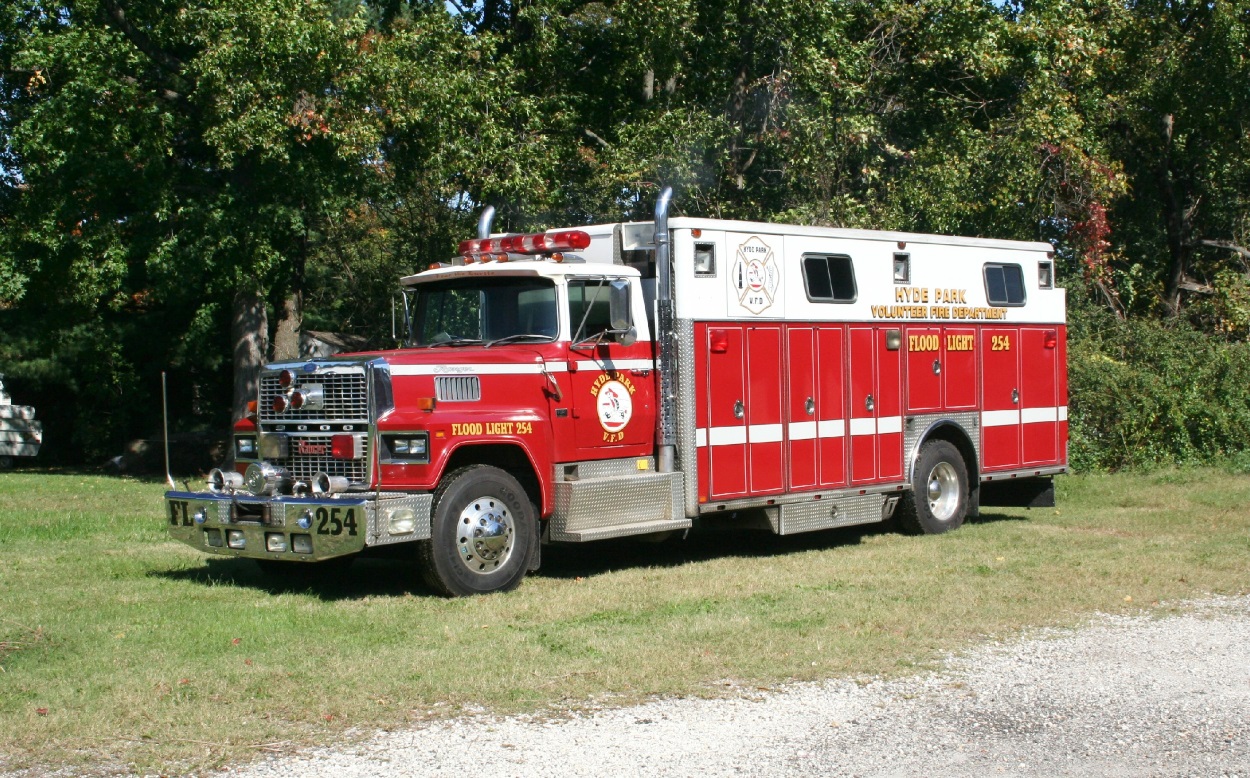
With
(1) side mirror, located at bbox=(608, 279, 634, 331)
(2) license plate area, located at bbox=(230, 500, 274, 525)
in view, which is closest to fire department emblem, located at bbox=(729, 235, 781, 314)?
(1) side mirror, located at bbox=(608, 279, 634, 331)

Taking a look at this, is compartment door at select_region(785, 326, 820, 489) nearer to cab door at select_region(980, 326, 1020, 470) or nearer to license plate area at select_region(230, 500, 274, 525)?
cab door at select_region(980, 326, 1020, 470)

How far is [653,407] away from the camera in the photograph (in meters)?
11.6

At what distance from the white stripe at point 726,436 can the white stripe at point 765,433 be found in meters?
0.10

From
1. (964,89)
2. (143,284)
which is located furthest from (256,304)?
(964,89)

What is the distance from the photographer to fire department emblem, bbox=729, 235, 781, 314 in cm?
1193

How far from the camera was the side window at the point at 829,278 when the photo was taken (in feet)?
41.5

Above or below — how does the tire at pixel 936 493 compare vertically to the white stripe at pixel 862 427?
below

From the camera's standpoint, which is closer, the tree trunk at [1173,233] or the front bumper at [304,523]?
the front bumper at [304,523]

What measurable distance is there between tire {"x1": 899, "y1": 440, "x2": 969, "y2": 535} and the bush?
6657mm

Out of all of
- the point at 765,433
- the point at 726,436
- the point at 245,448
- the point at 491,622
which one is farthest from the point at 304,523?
the point at 765,433

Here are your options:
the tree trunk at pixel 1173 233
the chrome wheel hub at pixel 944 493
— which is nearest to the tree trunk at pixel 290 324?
the chrome wheel hub at pixel 944 493

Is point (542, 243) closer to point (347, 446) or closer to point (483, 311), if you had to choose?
point (483, 311)

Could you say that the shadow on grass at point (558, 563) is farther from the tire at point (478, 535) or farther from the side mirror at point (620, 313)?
the side mirror at point (620, 313)

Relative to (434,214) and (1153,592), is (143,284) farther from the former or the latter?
(1153,592)
